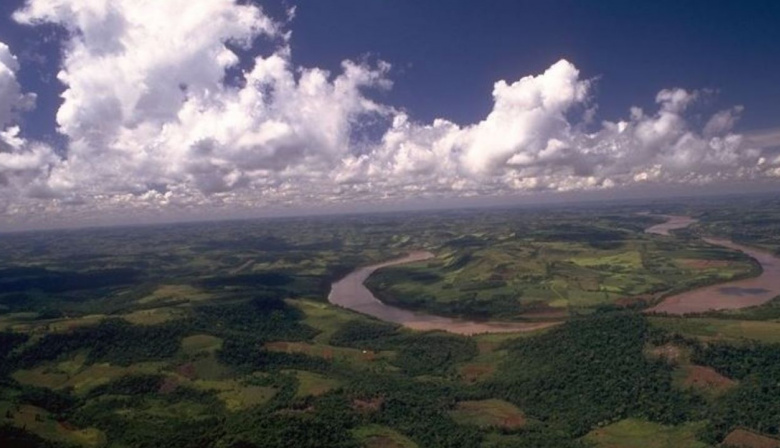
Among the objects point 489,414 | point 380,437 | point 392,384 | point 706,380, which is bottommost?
point 489,414

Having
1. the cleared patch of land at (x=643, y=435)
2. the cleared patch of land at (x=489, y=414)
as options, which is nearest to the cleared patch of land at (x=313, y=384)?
the cleared patch of land at (x=489, y=414)

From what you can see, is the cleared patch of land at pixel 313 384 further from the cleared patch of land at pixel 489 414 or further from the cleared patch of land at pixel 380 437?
the cleared patch of land at pixel 489 414

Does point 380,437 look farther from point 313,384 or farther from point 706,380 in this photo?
point 706,380

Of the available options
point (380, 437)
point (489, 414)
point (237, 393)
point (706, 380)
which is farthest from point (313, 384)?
point (706, 380)

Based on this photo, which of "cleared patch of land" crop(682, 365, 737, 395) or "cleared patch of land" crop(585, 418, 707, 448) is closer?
"cleared patch of land" crop(585, 418, 707, 448)

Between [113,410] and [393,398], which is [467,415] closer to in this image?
[393,398]

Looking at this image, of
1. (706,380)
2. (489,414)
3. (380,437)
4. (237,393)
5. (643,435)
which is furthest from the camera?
(237,393)

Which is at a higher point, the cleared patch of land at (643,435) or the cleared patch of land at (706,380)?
the cleared patch of land at (706,380)

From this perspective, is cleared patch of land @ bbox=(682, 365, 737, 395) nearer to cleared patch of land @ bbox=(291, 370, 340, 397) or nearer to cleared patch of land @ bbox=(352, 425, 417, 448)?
cleared patch of land @ bbox=(352, 425, 417, 448)

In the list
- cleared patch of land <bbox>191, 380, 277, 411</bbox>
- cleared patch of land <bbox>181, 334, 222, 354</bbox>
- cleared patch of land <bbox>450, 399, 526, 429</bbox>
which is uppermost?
cleared patch of land <bbox>181, 334, 222, 354</bbox>

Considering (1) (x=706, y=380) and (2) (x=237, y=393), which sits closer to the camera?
(1) (x=706, y=380)

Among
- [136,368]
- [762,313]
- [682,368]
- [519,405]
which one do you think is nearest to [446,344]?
[519,405]

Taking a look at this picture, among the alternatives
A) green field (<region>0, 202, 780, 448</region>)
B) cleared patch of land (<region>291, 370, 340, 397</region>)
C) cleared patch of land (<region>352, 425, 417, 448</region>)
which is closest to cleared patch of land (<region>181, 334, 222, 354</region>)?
green field (<region>0, 202, 780, 448</region>)
